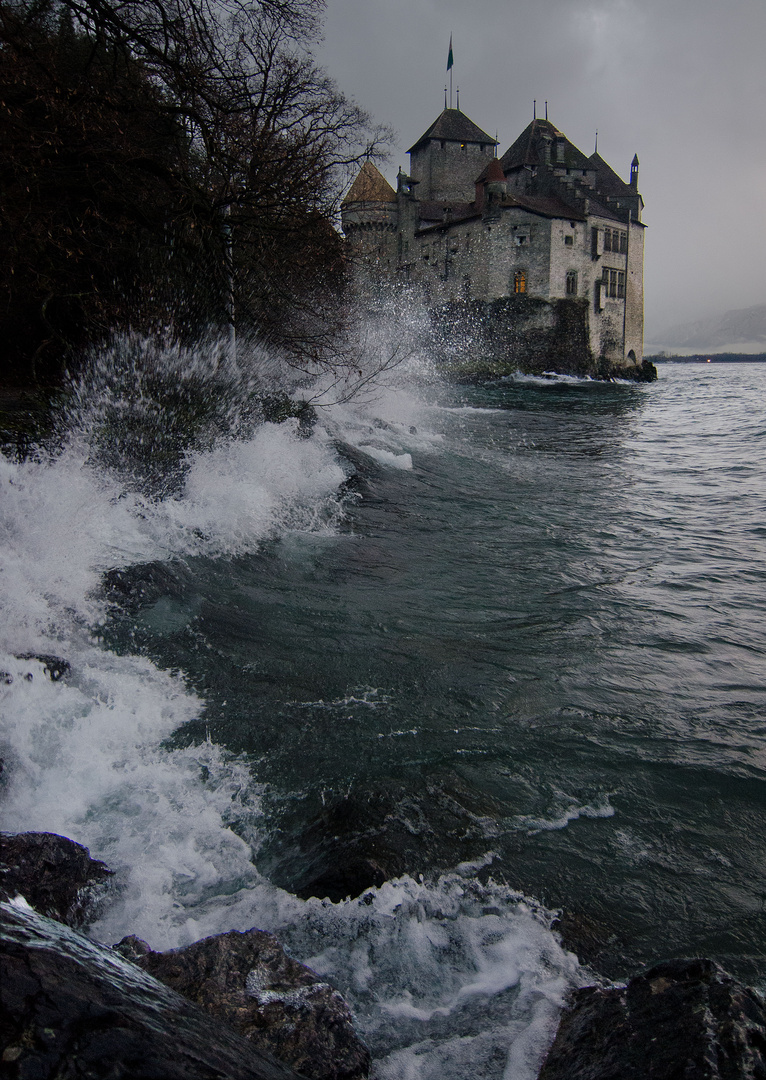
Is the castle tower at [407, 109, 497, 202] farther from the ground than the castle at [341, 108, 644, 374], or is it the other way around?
the castle tower at [407, 109, 497, 202]

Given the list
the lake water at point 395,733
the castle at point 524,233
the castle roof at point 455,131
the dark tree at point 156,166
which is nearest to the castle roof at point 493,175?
the castle at point 524,233

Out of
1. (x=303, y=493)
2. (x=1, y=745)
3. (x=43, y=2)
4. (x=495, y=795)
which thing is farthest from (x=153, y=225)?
(x=495, y=795)

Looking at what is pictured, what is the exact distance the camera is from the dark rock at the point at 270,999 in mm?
2141

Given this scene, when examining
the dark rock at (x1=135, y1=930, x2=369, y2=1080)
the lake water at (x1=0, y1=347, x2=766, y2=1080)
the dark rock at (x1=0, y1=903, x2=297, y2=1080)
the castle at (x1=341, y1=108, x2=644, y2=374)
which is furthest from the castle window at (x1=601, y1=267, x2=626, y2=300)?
the dark rock at (x1=0, y1=903, x2=297, y2=1080)

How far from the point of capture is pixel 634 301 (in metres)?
58.5

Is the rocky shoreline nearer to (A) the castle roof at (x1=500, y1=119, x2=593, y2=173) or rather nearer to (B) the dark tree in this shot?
(B) the dark tree

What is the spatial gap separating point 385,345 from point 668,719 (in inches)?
1334

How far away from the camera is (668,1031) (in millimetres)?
2049

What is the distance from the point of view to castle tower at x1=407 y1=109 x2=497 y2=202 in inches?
2355

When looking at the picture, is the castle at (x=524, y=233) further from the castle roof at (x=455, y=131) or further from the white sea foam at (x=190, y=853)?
the white sea foam at (x=190, y=853)

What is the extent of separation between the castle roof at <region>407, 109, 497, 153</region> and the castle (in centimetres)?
12

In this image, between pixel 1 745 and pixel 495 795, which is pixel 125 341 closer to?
pixel 1 745

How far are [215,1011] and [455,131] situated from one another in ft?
231

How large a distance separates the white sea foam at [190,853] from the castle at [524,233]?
51147 mm
